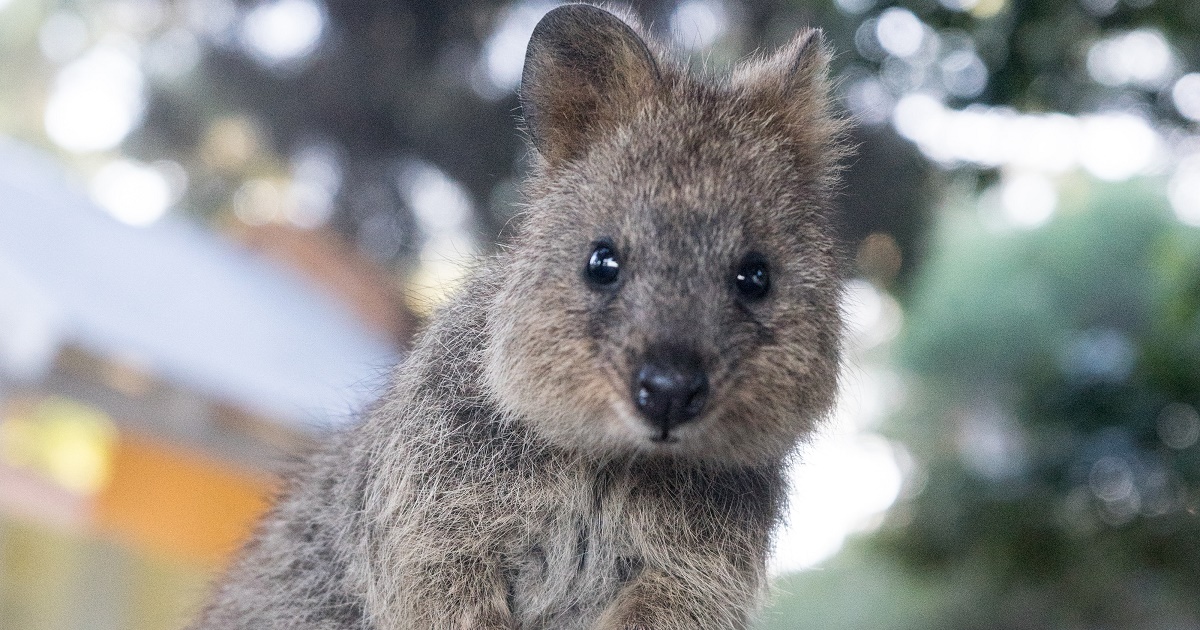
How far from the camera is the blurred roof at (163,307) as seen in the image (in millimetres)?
5848

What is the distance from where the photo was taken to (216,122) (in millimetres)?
8477

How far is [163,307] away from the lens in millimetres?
7305

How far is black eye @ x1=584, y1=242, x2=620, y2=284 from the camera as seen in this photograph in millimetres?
2250

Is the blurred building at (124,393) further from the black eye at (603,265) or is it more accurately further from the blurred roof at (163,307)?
the black eye at (603,265)

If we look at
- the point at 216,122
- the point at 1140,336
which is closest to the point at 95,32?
the point at 216,122

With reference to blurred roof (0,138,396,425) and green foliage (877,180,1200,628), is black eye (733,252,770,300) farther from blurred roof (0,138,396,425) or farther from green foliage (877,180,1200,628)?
green foliage (877,180,1200,628)

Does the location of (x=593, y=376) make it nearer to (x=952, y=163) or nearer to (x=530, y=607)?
(x=530, y=607)

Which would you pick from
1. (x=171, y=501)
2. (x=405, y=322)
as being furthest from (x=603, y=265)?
(x=171, y=501)

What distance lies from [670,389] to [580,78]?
2.90 ft

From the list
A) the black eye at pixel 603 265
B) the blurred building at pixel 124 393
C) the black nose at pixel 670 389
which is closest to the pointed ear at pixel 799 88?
the black eye at pixel 603 265

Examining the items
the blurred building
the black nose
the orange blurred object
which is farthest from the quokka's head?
the orange blurred object

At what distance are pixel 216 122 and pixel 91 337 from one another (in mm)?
2976

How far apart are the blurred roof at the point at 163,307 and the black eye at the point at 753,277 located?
10.1ft

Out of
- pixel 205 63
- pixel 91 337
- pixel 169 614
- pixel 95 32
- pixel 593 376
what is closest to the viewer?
pixel 593 376
